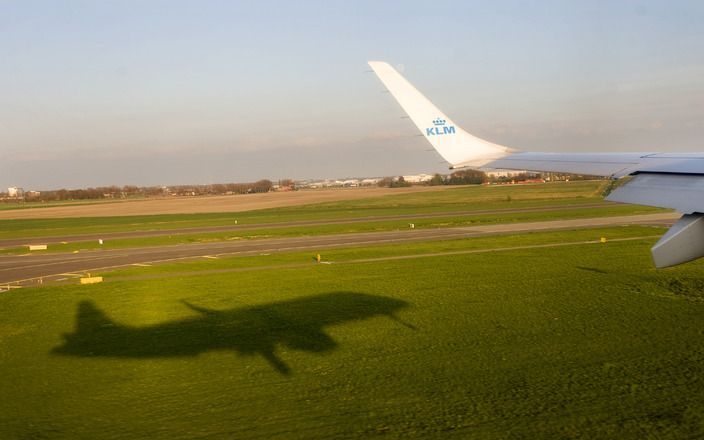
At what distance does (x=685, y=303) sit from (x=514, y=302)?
5.70 meters

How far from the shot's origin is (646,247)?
1452 inches

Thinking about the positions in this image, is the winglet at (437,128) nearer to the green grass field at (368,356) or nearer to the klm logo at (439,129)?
the klm logo at (439,129)

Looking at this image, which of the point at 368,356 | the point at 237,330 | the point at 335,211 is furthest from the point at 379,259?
the point at 335,211

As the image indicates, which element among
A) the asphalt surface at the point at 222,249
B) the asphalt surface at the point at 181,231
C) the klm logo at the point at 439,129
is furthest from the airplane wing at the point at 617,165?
the asphalt surface at the point at 181,231

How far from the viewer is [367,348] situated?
1791 centimetres

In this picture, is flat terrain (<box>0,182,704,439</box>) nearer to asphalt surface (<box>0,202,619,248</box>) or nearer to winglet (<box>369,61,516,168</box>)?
winglet (<box>369,61,516,168</box>)

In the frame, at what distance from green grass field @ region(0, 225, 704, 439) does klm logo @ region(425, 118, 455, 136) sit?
5.53 metres

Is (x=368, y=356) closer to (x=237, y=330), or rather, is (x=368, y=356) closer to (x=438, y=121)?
(x=237, y=330)

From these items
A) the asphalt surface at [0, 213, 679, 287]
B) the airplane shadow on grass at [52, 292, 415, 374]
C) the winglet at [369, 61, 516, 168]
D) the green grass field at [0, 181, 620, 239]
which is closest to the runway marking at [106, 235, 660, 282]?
the asphalt surface at [0, 213, 679, 287]

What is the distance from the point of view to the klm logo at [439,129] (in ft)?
37.2

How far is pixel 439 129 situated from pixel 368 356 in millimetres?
7850

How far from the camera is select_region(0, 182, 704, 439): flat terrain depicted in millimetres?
12508

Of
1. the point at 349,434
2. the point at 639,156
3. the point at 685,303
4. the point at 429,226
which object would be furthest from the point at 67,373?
the point at 429,226

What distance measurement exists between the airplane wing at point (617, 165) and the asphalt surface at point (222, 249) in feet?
97.7
